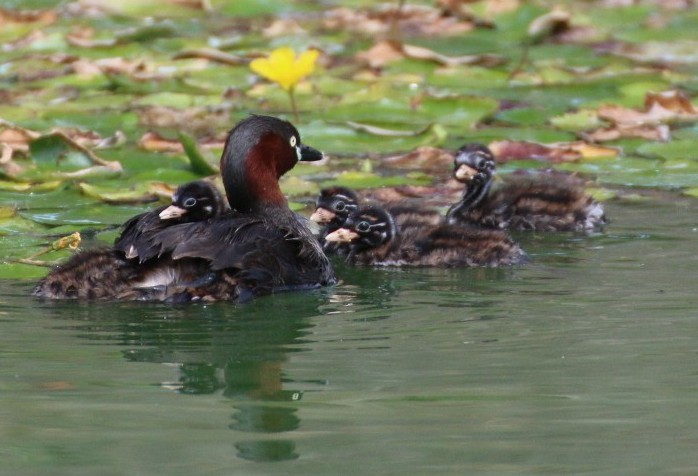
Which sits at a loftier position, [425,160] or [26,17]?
[26,17]

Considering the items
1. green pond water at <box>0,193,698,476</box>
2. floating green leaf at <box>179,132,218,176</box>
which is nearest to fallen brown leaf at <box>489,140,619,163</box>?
floating green leaf at <box>179,132,218,176</box>

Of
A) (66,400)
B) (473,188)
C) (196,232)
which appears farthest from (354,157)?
(66,400)

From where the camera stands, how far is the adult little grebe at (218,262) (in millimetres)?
7082

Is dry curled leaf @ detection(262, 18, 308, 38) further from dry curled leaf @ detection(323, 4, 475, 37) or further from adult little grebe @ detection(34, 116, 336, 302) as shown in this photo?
adult little grebe @ detection(34, 116, 336, 302)

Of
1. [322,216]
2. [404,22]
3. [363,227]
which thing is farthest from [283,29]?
[363,227]

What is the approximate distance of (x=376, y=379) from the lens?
213 inches

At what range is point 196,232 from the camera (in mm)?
7180

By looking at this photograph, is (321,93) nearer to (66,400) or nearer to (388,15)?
(388,15)

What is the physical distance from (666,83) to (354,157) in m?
3.27

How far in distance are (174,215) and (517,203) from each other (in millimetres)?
2753

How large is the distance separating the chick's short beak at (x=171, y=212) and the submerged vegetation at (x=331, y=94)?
2.40 ft

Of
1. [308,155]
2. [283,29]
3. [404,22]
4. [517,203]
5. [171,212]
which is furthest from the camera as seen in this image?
[404,22]

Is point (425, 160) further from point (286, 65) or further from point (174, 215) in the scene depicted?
point (174, 215)

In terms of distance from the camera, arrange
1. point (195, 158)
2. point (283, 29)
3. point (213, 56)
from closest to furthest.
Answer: point (195, 158) < point (213, 56) < point (283, 29)
